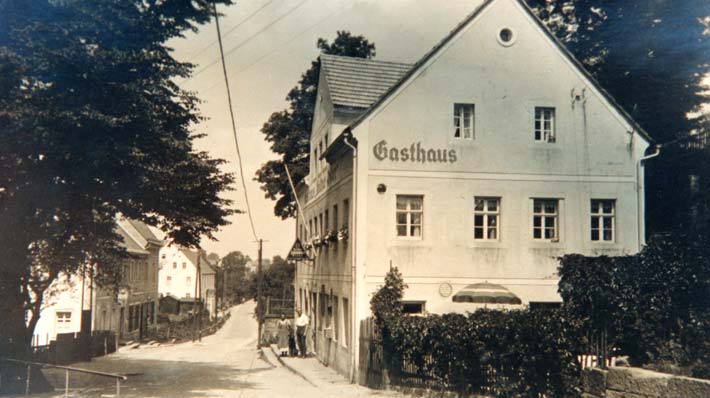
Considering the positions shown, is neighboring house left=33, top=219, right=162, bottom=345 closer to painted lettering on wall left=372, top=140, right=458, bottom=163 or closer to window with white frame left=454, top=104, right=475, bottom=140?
painted lettering on wall left=372, top=140, right=458, bottom=163

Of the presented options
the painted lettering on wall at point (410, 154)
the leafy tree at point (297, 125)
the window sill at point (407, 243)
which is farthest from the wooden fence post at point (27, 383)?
the leafy tree at point (297, 125)

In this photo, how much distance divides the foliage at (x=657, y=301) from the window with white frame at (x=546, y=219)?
364 inches

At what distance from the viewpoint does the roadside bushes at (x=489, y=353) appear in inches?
568

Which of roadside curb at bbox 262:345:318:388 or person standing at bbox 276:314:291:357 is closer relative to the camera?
roadside curb at bbox 262:345:318:388

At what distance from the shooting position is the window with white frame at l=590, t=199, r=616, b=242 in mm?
22078

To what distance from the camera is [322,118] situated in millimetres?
28781

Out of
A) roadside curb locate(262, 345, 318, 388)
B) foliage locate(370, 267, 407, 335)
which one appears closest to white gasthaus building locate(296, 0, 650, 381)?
foliage locate(370, 267, 407, 335)

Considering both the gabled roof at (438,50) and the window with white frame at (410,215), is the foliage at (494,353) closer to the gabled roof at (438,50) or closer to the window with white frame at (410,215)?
the window with white frame at (410,215)

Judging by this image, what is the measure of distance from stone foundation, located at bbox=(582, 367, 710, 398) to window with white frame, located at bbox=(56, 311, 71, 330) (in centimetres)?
3764

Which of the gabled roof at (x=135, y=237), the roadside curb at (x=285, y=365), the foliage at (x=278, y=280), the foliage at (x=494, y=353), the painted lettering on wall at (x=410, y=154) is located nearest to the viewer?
the foliage at (x=494, y=353)

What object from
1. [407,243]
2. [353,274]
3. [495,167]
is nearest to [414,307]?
[407,243]

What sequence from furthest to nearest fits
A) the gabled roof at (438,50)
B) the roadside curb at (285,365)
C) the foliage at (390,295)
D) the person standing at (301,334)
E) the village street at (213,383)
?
the person standing at (301,334) → the roadside curb at (285,365) → the gabled roof at (438,50) → the foliage at (390,295) → the village street at (213,383)

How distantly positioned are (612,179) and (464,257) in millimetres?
5417

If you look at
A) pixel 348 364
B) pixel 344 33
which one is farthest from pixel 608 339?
pixel 344 33
